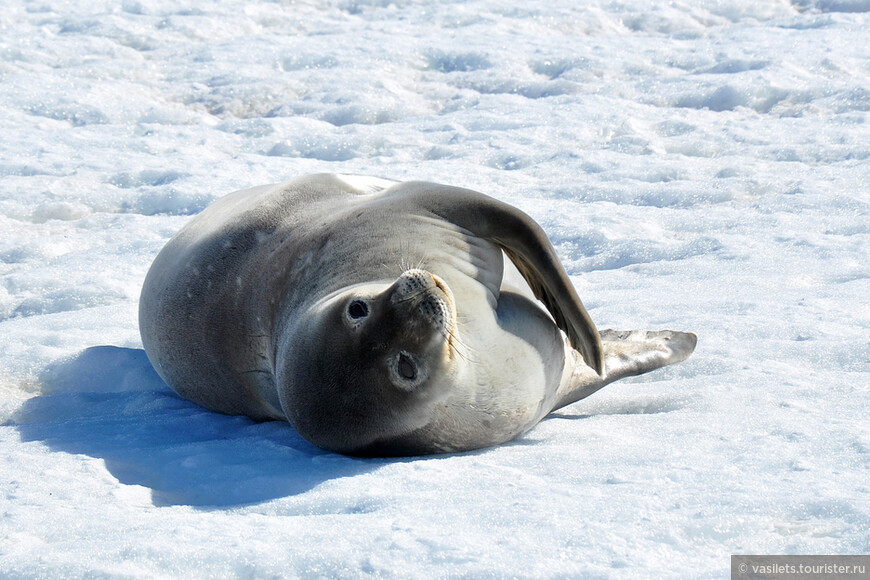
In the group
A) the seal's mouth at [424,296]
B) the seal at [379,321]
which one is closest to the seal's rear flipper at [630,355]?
the seal at [379,321]

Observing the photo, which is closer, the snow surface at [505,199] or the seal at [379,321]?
the snow surface at [505,199]

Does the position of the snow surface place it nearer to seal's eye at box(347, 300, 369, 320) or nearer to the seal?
the seal

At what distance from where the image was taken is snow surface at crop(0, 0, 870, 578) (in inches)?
94.0

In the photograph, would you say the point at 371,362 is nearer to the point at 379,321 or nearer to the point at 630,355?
the point at 379,321

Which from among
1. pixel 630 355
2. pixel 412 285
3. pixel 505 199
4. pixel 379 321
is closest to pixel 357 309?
pixel 379 321

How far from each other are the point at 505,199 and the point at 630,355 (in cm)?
238

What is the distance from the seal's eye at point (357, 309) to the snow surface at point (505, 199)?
0.46m

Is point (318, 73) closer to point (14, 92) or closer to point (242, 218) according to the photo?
point (14, 92)

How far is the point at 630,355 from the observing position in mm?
3910

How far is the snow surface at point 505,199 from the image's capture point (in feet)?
Answer: 7.83

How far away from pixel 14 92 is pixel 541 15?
16.1 ft

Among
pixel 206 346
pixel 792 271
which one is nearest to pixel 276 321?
pixel 206 346

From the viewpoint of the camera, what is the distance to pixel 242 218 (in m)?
4.03

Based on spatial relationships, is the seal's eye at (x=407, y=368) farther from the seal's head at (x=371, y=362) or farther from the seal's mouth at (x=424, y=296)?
the seal's mouth at (x=424, y=296)
